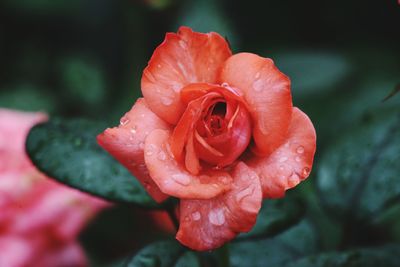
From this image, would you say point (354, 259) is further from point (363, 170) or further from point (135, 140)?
point (135, 140)

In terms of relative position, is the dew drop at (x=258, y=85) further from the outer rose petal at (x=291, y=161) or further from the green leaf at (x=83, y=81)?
the green leaf at (x=83, y=81)

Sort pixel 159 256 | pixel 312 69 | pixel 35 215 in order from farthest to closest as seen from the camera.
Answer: pixel 312 69 → pixel 35 215 → pixel 159 256

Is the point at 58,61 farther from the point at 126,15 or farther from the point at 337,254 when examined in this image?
the point at 337,254

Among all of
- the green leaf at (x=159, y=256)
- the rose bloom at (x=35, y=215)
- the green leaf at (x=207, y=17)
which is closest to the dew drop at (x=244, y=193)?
the green leaf at (x=159, y=256)

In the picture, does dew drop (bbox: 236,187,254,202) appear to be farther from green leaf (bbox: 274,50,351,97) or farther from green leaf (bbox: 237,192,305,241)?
green leaf (bbox: 274,50,351,97)

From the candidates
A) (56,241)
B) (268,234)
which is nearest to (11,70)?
(56,241)

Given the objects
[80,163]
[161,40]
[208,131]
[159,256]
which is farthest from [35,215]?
[161,40]

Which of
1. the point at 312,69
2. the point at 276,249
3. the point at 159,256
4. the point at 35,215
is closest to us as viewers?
the point at 159,256
